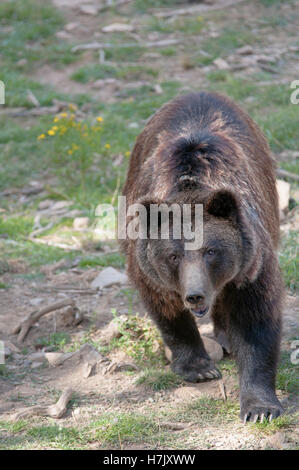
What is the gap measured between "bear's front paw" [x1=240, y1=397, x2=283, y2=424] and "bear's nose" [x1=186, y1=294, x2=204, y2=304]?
925mm

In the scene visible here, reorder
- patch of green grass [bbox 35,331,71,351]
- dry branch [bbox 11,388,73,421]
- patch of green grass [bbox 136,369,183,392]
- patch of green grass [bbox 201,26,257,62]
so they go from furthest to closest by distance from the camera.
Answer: patch of green grass [bbox 201,26,257,62]
patch of green grass [bbox 35,331,71,351]
patch of green grass [bbox 136,369,183,392]
dry branch [bbox 11,388,73,421]

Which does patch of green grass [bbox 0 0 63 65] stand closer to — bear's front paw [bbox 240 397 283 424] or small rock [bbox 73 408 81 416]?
small rock [bbox 73 408 81 416]

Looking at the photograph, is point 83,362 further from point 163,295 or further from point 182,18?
point 182,18

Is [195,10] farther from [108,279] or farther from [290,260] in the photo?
[290,260]

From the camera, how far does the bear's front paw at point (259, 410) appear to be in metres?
4.76

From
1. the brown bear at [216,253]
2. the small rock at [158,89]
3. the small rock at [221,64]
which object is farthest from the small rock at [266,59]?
the brown bear at [216,253]

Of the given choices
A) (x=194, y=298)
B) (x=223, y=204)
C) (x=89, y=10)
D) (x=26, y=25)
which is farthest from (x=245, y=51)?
(x=194, y=298)

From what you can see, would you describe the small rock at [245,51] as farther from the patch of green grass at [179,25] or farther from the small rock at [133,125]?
the small rock at [133,125]

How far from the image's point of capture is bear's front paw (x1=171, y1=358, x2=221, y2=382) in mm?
5492

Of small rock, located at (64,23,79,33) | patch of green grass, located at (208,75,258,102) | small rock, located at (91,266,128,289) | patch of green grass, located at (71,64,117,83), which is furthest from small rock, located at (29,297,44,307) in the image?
small rock, located at (64,23,79,33)

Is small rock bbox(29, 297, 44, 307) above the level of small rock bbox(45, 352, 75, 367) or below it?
below

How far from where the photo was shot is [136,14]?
554 inches

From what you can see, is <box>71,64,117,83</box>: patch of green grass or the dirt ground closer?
the dirt ground

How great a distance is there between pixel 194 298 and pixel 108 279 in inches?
113
